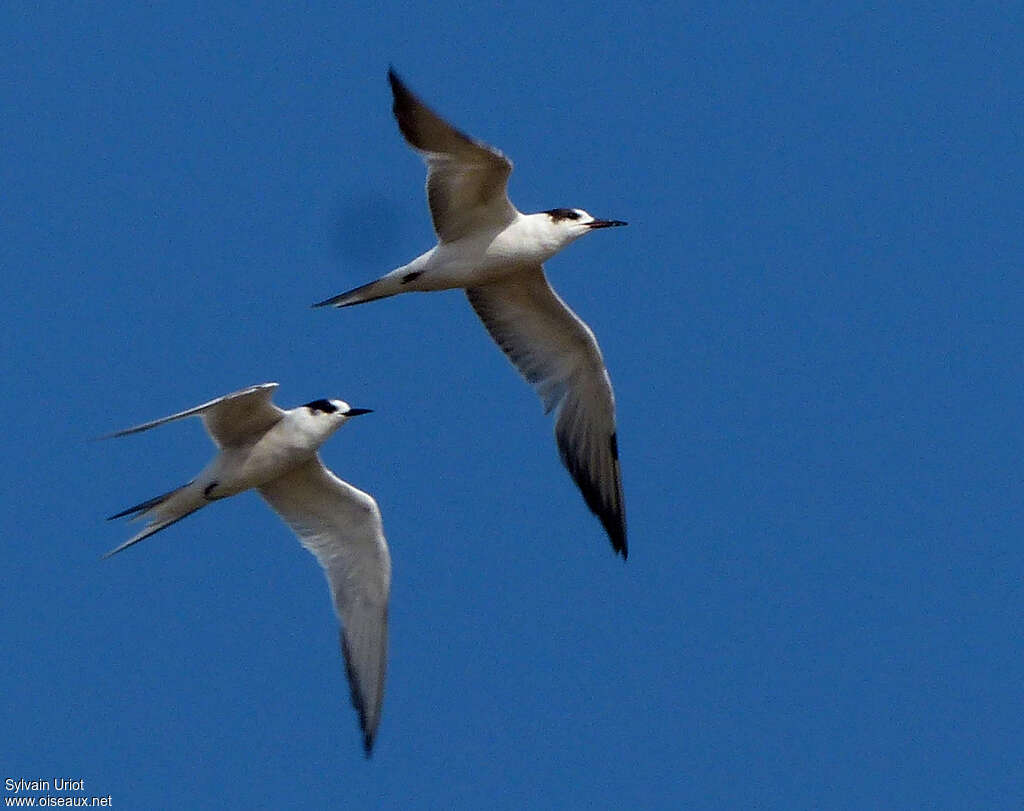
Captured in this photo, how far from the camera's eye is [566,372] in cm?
1459

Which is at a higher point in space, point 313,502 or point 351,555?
point 313,502

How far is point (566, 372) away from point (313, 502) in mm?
2110

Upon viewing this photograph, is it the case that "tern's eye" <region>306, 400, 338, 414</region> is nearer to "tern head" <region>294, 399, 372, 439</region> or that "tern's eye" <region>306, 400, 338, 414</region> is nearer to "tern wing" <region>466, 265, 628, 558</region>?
"tern head" <region>294, 399, 372, 439</region>

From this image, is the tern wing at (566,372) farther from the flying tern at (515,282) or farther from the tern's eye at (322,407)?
the tern's eye at (322,407)

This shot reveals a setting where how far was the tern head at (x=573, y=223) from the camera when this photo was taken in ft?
44.2

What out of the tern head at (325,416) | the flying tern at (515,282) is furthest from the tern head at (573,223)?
the tern head at (325,416)

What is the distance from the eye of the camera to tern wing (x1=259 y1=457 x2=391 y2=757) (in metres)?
13.4

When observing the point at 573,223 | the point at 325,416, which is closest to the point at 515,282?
the point at 573,223

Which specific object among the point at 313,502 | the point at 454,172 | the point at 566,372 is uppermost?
the point at 454,172

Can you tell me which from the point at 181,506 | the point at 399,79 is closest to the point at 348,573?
the point at 181,506

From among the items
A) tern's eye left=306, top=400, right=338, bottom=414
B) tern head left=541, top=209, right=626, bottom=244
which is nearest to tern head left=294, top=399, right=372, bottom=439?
tern's eye left=306, top=400, right=338, bottom=414

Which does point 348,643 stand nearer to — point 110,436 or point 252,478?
point 252,478

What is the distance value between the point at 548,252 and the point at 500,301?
2.97ft

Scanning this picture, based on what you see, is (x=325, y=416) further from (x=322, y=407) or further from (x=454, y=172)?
(x=454, y=172)
